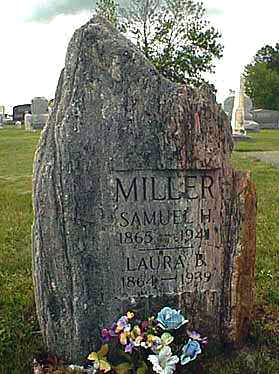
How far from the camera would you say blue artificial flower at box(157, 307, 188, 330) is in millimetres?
3234

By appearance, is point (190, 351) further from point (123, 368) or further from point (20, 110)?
point (20, 110)

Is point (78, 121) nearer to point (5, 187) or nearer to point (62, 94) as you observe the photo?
point (62, 94)

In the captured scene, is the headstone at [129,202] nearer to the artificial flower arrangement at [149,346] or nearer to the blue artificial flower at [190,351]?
the artificial flower arrangement at [149,346]

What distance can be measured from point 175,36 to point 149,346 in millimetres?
27207

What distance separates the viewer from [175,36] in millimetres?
29047

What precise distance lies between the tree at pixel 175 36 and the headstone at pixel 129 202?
2440 cm

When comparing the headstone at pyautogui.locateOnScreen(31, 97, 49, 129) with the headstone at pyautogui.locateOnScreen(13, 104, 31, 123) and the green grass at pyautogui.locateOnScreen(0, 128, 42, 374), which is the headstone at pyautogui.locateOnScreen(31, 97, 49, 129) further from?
the green grass at pyautogui.locateOnScreen(0, 128, 42, 374)

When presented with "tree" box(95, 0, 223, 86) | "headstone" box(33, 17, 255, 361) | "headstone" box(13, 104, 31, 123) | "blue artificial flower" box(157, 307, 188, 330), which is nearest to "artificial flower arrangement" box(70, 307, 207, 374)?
"blue artificial flower" box(157, 307, 188, 330)

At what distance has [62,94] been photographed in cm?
334

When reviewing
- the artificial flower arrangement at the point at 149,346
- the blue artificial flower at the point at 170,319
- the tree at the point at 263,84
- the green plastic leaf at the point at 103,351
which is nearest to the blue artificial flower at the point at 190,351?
the artificial flower arrangement at the point at 149,346

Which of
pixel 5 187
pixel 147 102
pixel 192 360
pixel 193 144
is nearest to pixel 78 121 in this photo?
pixel 147 102

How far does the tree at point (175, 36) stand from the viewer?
27.6 m

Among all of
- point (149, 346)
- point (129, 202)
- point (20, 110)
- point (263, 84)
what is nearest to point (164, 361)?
point (149, 346)

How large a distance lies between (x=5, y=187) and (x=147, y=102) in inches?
295
